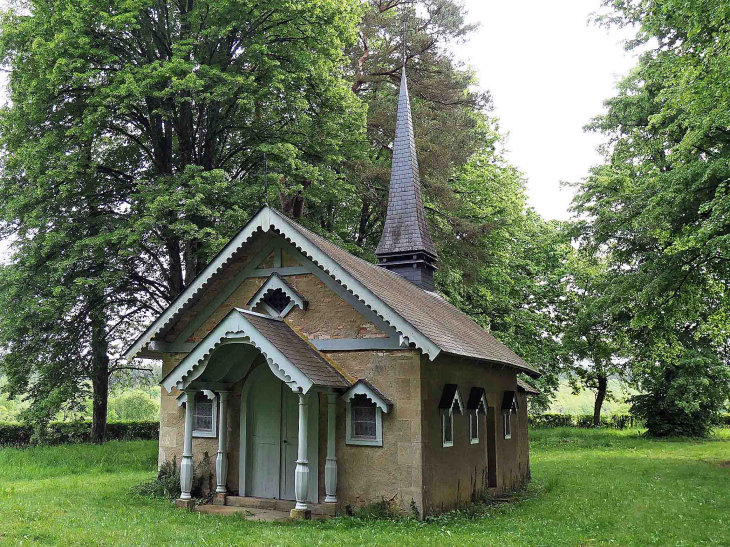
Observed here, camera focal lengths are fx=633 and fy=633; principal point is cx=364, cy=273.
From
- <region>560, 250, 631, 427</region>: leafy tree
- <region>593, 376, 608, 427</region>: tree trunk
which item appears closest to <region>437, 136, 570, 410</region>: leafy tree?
<region>560, 250, 631, 427</region>: leafy tree

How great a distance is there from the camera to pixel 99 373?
70.0 feet

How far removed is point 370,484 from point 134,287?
1243 cm

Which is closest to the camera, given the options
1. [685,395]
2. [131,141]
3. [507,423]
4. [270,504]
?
[270,504]

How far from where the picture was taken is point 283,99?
20.6 metres

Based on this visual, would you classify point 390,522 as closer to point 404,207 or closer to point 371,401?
point 371,401

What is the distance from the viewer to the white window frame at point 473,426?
1405 centimetres

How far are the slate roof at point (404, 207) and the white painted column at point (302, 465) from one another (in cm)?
811

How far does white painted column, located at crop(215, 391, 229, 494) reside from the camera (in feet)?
42.2

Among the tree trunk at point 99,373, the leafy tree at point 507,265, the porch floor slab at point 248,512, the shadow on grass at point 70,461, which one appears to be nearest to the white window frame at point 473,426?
the porch floor slab at point 248,512

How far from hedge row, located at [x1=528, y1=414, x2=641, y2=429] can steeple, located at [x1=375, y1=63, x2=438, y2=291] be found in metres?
21.8

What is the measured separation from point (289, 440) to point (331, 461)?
1.37 metres

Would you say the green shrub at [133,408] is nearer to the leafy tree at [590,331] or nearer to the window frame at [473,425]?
the leafy tree at [590,331]

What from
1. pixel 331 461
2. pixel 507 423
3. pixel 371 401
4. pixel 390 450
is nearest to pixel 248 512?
pixel 331 461

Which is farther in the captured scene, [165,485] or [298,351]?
[165,485]
